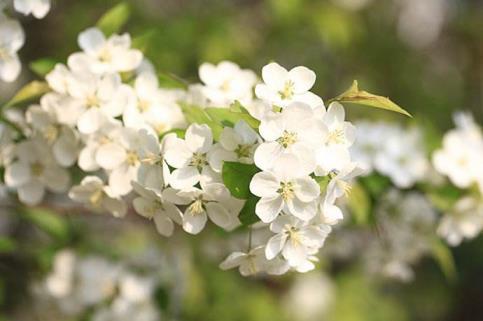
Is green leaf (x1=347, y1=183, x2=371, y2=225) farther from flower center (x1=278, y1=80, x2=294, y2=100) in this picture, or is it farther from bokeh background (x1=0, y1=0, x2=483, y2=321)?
flower center (x1=278, y1=80, x2=294, y2=100)

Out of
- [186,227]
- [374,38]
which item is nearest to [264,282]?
[374,38]

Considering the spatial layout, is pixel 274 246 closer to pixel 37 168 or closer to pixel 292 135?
pixel 292 135

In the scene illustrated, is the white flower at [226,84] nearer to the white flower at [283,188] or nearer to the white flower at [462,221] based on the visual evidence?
the white flower at [283,188]

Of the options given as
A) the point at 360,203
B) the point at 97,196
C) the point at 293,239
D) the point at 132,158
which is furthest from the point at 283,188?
the point at 360,203

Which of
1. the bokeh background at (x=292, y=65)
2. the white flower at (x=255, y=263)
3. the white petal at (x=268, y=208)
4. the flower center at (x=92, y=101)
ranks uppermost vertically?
the white petal at (x=268, y=208)

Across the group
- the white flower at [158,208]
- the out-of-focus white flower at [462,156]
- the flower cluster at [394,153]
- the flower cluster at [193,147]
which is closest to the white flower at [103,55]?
the flower cluster at [193,147]

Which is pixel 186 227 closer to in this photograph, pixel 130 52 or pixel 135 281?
pixel 130 52

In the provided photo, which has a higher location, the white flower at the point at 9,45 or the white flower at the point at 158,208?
the white flower at the point at 9,45
